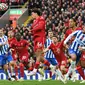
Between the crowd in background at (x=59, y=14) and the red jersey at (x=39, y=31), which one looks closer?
the red jersey at (x=39, y=31)

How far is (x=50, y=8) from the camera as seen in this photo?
100 feet

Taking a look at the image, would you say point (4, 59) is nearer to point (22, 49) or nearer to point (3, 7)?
point (22, 49)

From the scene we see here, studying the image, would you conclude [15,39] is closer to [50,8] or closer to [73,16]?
[73,16]

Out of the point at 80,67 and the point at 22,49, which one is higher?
the point at 80,67

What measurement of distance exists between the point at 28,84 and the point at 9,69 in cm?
311

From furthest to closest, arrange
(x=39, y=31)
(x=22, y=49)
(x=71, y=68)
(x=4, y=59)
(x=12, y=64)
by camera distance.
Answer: (x=22, y=49) < (x=4, y=59) < (x=39, y=31) < (x=12, y=64) < (x=71, y=68)

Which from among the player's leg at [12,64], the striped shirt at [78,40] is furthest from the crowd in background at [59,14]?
the striped shirt at [78,40]

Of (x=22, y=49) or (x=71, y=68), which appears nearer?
(x=71, y=68)

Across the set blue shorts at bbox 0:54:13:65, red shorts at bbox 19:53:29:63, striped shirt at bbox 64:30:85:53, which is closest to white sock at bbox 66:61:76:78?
striped shirt at bbox 64:30:85:53

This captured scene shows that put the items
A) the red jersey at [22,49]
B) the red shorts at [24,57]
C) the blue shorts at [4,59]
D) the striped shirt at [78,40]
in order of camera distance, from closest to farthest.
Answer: the striped shirt at [78,40], the blue shorts at [4,59], the red jersey at [22,49], the red shorts at [24,57]


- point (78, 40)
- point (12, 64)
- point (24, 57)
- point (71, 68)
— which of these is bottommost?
point (24, 57)

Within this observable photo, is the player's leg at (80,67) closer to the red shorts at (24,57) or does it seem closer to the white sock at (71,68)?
the white sock at (71,68)

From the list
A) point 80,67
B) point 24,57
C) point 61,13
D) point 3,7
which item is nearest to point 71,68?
point 80,67

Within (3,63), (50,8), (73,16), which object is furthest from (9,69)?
(50,8)
